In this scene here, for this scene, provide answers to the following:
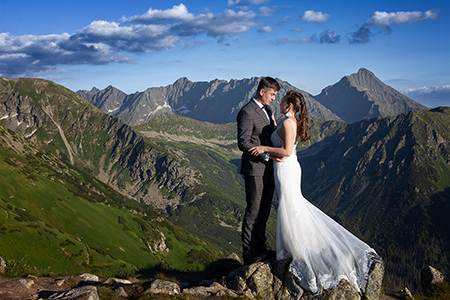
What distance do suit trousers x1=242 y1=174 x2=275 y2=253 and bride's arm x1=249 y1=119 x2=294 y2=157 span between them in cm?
136

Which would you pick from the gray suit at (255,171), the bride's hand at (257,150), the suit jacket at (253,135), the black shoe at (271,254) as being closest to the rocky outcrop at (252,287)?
the black shoe at (271,254)

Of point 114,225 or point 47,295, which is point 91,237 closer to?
point 114,225

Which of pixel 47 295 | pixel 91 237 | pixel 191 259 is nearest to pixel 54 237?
pixel 91 237

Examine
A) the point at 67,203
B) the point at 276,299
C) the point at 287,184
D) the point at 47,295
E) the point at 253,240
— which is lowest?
the point at 67,203

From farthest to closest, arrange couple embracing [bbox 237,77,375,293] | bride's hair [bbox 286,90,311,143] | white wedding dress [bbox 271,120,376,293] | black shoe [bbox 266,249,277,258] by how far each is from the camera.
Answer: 1. black shoe [bbox 266,249,277,258]
2. bride's hair [bbox 286,90,311,143]
3. couple embracing [bbox 237,77,375,293]
4. white wedding dress [bbox 271,120,376,293]

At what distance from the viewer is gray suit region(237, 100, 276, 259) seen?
40.1 feet

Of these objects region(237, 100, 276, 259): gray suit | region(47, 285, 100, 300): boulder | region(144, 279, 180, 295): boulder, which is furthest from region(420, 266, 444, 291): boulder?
region(47, 285, 100, 300): boulder

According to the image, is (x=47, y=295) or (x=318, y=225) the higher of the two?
(x=318, y=225)

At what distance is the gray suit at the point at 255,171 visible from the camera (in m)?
Answer: 12.2

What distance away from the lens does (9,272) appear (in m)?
13.0

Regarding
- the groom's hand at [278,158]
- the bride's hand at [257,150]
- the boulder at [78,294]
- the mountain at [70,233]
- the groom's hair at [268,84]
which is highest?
the groom's hair at [268,84]

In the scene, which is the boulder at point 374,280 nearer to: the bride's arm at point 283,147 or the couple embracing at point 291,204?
the couple embracing at point 291,204

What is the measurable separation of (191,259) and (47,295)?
188m

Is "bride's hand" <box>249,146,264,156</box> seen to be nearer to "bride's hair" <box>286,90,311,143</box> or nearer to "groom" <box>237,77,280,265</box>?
"groom" <box>237,77,280,265</box>
